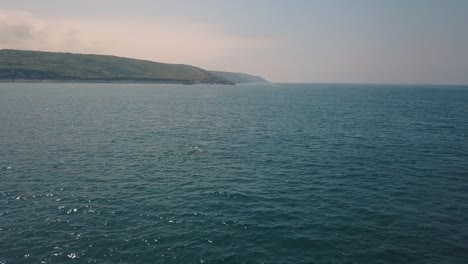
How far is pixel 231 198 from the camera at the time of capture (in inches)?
1826

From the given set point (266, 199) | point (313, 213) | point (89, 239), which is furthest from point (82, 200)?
point (313, 213)

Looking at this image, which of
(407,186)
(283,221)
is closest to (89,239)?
(283,221)

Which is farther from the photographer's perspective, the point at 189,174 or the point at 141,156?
the point at 141,156

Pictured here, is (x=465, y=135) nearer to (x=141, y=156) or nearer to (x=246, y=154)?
(x=246, y=154)

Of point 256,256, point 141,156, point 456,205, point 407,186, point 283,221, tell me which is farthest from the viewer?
point 141,156

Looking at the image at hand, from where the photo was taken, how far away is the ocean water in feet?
108

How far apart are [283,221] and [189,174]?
74.2 feet

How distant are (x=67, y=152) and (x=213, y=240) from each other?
48721mm

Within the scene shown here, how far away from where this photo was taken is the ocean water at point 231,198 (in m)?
33.0

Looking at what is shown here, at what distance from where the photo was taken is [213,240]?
114ft

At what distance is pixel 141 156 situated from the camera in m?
67.6

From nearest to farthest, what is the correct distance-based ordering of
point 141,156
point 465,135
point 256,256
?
point 256,256
point 141,156
point 465,135

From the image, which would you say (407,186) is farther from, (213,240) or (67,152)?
(67,152)


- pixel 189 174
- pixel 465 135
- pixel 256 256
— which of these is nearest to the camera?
pixel 256 256
